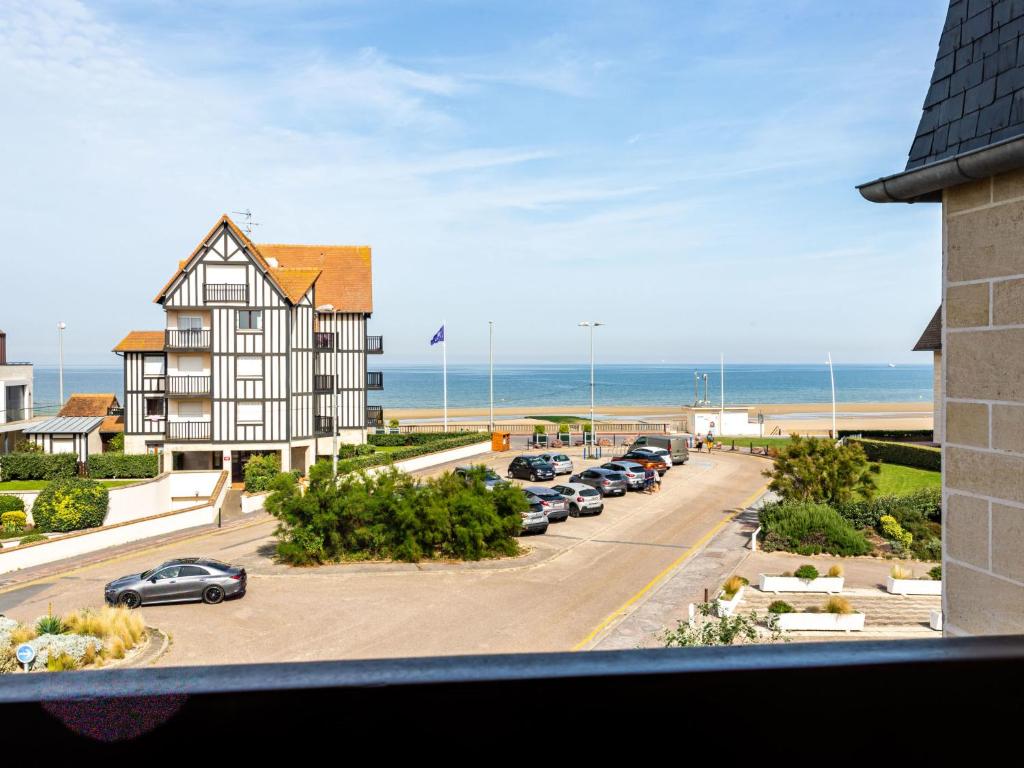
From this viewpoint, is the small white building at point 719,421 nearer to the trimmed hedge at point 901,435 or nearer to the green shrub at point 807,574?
the trimmed hedge at point 901,435

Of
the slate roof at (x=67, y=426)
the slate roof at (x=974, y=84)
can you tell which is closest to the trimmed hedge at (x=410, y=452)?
the slate roof at (x=67, y=426)

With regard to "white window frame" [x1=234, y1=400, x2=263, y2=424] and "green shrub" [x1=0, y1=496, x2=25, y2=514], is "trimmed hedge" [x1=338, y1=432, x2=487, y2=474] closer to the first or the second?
"white window frame" [x1=234, y1=400, x2=263, y2=424]

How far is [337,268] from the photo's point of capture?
152 ft

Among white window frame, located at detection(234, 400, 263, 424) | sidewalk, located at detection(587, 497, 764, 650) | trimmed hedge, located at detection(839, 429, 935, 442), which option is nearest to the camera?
sidewalk, located at detection(587, 497, 764, 650)

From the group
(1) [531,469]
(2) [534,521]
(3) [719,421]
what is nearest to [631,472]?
(1) [531,469]

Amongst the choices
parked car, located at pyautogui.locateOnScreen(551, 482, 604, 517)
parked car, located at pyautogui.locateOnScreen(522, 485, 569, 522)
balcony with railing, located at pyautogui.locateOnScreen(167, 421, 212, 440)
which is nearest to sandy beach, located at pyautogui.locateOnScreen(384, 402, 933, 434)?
balcony with railing, located at pyautogui.locateOnScreen(167, 421, 212, 440)

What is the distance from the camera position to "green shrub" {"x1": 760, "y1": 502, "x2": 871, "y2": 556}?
24344mm

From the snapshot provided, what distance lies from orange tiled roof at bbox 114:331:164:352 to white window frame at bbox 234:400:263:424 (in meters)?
5.99

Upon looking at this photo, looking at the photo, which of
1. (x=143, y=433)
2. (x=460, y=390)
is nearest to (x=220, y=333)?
(x=143, y=433)

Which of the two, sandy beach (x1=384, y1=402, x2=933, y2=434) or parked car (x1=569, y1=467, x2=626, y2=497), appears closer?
parked car (x1=569, y1=467, x2=626, y2=497)

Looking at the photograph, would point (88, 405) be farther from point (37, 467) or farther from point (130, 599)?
point (130, 599)

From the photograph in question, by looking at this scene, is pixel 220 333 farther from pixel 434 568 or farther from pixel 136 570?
pixel 434 568

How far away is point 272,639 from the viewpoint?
16.3m

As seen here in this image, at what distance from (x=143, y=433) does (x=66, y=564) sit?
55.5ft
